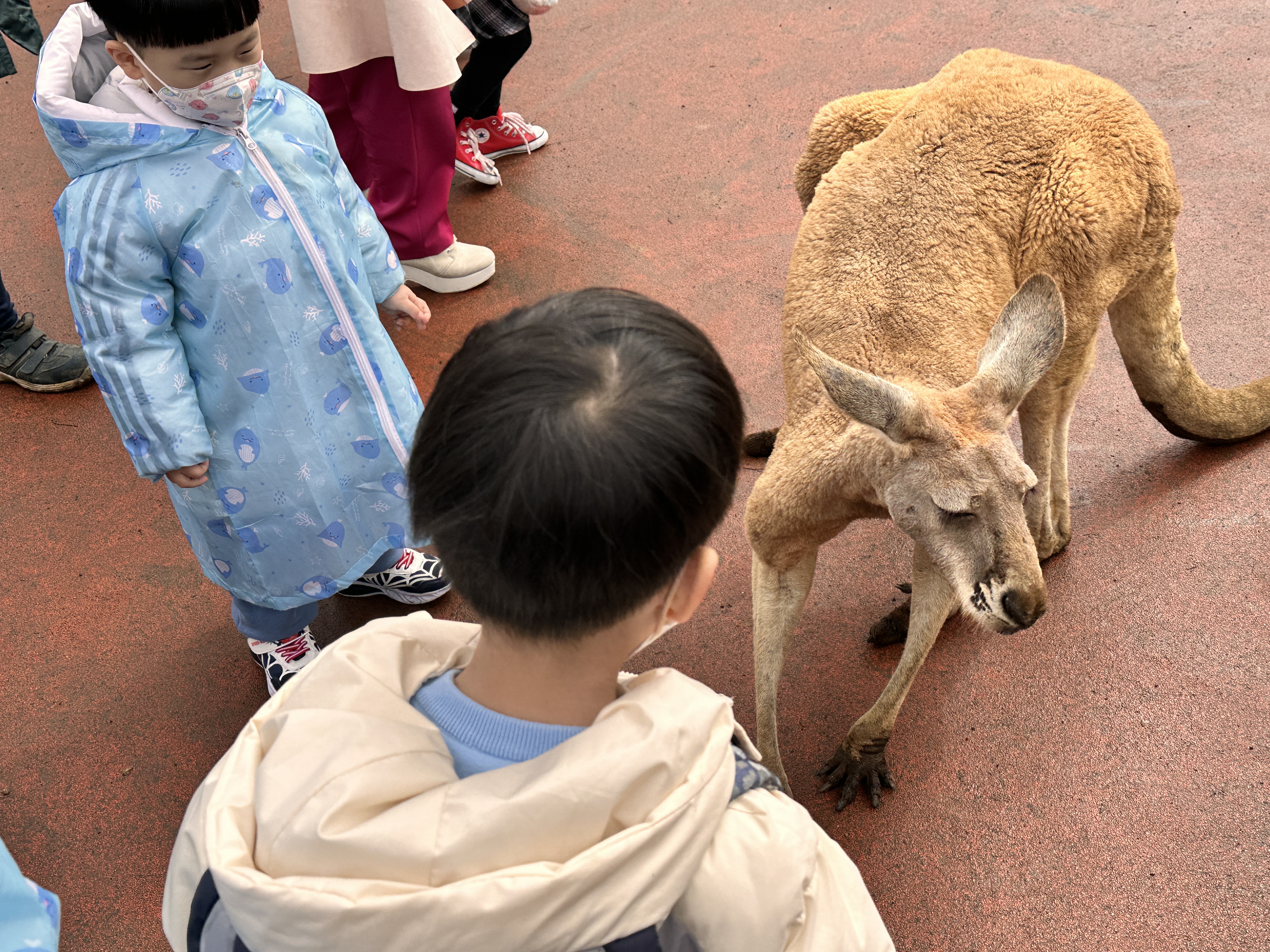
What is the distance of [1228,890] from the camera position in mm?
2393

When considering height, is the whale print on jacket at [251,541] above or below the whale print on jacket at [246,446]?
below

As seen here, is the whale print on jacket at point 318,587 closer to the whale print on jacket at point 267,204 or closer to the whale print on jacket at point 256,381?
the whale print on jacket at point 256,381

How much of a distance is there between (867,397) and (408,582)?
5.60 feet

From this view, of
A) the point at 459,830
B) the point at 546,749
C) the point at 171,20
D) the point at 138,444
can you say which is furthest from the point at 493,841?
the point at 171,20

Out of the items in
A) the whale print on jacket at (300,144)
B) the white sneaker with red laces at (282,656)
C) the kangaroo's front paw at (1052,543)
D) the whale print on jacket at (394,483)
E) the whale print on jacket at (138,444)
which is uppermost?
the whale print on jacket at (300,144)

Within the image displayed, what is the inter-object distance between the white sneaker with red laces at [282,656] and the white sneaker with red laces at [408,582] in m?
0.31

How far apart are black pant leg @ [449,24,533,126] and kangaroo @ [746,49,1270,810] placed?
224 cm

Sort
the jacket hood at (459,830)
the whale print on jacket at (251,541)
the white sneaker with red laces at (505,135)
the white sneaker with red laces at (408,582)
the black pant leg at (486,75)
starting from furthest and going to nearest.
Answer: the white sneaker with red laces at (505,135), the black pant leg at (486,75), the white sneaker with red laces at (408,582), the whale print on jacket at (251,541), the jacket hood at (459,830)

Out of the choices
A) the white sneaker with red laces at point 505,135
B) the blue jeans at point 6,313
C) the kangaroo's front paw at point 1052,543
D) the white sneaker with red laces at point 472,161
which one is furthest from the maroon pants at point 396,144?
the kangaroo's front paw at point 1052,543

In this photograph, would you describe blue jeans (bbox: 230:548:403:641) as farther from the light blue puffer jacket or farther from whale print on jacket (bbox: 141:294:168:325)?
whale print on jacket (bbox: 141:294:168:325)

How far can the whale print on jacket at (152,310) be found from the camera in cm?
196

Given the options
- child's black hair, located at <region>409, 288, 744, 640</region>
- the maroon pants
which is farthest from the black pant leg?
child's black hair, located at <region>409, 288, 744, 640</region>

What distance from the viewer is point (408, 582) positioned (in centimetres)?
308

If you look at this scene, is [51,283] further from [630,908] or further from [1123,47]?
[1123,47]
